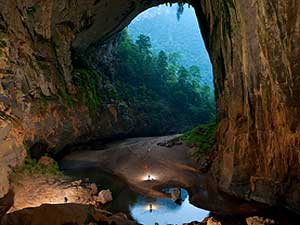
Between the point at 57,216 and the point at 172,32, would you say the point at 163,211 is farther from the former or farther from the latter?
the point at 172,32

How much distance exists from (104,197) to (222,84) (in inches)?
269

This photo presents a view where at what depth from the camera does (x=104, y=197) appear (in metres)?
11.9

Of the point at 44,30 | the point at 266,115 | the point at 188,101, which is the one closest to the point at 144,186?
the point at 266,115

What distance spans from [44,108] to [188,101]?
14375 mm

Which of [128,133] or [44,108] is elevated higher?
[44,108]

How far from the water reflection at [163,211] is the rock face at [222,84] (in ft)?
5.91

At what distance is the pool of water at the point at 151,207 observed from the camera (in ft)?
36.1

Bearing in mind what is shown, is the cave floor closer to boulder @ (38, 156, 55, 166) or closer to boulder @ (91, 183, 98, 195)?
boulder @ (38, 156, 55, 166)

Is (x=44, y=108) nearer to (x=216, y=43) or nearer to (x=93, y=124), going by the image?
(x=93, y=124)

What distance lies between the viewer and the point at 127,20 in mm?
21109

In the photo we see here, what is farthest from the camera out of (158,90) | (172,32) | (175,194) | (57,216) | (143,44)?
(172,32)

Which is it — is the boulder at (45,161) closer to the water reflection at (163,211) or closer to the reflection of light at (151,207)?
the water reflection at (163,211)

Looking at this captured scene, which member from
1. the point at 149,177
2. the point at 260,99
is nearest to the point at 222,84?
the point at 260,99

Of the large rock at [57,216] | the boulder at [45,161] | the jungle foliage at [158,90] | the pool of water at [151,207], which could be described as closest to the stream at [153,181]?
the pool of water at [151,207]
